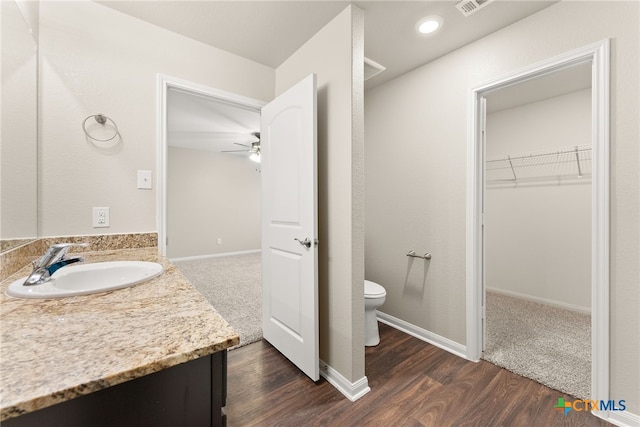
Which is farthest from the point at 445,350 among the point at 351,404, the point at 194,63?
the point at 194,63

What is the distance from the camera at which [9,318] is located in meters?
0.67

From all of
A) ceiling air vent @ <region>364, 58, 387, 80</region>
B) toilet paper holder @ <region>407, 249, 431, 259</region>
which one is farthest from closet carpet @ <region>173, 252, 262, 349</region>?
ceiling air vent @ <region>364, 58, 387, 80</region>

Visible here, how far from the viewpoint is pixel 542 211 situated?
10.2 feet

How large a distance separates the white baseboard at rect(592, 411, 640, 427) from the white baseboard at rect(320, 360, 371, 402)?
124 cm

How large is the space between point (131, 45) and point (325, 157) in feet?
4.84

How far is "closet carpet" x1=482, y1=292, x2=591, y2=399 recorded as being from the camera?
5.58 ft

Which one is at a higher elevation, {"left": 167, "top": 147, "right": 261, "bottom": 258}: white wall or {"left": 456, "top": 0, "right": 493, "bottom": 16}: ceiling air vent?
{"left": 456, "top": 0, "right": 493, "bottom": 16}: ceiling air vent

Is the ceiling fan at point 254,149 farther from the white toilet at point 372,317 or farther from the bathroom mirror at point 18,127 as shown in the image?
the white toilet at point 372,317

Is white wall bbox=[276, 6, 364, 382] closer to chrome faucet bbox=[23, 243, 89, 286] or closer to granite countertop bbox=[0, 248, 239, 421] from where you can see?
granite countertop bbox=[0, 248, 239, 421]

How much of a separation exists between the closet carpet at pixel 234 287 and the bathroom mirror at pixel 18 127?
4.54ft

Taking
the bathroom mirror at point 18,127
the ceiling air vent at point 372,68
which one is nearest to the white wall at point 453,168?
the ceiling air vent at point 372,68

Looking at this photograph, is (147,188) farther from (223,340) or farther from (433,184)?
(433,184)

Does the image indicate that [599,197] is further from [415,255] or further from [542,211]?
[542,211]

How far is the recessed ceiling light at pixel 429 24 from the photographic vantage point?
1.67m
